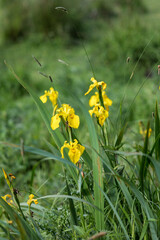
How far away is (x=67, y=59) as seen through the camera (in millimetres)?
1711

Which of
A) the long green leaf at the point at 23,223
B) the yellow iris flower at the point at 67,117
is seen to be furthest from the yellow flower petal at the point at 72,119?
the long green leaf at the point at 23,223

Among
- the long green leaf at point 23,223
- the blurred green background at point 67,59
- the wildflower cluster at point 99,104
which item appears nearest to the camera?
the long green leaf at point 23,223

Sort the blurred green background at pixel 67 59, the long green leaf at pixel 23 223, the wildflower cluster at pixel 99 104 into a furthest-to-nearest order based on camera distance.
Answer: the blurred green background at pixel 67 59, the wildflower cluster at pixel 99 104, the long green leaf at pixel 23 223

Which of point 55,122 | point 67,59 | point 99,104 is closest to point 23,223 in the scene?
point 55,122

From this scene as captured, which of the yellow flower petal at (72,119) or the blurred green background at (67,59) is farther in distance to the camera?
the blurred green background at (67,59)

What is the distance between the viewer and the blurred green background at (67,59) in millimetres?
2408

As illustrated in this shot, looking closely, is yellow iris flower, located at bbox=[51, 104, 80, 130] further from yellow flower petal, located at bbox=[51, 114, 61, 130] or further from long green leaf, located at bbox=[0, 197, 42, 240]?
long green leaf, located at bbox=[0, 197, 42, 240]

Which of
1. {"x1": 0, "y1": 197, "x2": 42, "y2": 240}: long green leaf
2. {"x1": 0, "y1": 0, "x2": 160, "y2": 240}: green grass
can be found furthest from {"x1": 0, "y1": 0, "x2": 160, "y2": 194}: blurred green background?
{"x1": 0, "y1": 197, "x2": 42, "y2": 240}: long green leaf

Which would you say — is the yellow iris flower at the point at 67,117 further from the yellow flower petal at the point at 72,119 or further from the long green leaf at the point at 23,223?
the long green leaf at the point at 23,223

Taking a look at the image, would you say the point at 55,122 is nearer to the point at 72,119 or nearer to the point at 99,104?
the point at 72,119

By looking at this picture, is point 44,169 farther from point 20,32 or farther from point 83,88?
point 20,32

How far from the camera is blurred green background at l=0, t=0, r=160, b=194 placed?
94.8 inches

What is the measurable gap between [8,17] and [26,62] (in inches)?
106

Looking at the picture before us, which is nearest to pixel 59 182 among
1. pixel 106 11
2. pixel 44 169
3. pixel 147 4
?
pixel 44 169
